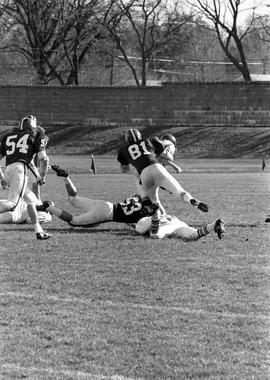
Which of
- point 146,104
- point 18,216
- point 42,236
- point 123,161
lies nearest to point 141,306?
point 42,236

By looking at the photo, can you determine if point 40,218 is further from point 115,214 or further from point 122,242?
point 122,242

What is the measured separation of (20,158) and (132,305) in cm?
530

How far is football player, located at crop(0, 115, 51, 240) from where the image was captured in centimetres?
1147

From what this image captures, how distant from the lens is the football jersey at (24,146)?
11.6 metres

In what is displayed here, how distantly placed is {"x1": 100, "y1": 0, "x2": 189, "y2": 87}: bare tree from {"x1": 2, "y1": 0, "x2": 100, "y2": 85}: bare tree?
1.08 metres

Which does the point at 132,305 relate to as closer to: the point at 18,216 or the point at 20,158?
the point at 20,158

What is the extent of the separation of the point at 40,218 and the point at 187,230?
279cm

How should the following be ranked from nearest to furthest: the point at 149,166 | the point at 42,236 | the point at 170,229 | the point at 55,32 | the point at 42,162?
the point at 42,236, the point at 170,229, the point at 149,166, the point at 42,162, the point at 55,32

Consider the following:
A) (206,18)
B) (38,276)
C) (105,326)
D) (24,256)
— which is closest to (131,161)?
(24,256)

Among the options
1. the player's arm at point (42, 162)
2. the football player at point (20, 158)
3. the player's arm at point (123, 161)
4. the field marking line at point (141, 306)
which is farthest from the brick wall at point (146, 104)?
the field marking line at point (141, 306)

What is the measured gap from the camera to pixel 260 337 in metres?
5.80

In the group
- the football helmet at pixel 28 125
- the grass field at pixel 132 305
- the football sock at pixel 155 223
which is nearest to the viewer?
the grass field at pixel 132 305

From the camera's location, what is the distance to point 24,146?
11.7 meters

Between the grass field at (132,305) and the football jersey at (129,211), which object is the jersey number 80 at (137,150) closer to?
the football jersey at (129,211)
